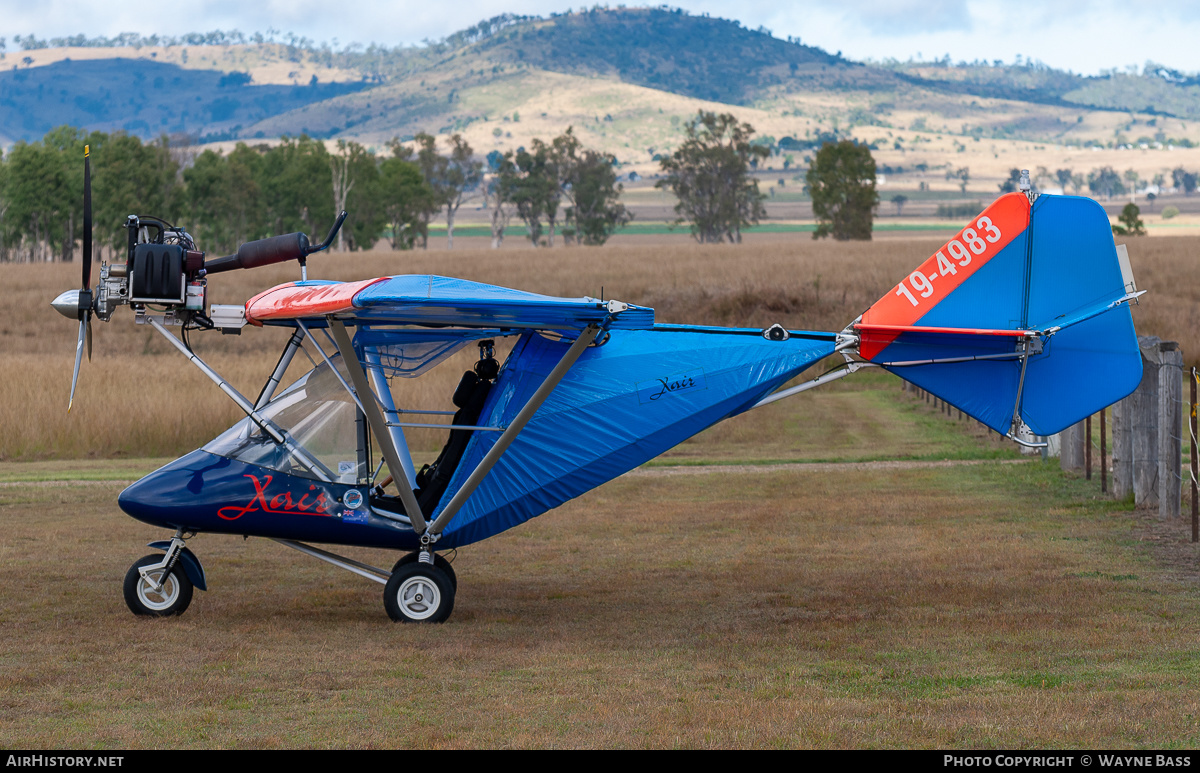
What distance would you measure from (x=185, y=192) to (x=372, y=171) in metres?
21.0

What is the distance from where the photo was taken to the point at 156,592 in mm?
9930

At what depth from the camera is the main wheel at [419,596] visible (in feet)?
32.1

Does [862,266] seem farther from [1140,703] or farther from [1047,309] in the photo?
[1140,703]

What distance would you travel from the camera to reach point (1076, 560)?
12008mm

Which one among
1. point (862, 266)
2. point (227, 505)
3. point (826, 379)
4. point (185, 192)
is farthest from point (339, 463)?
point (185, 192)

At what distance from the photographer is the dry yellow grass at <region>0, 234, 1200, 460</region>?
2462cm

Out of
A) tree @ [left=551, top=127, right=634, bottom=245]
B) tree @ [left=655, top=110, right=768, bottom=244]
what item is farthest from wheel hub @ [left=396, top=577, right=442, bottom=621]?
tree @ [left=551, top=127, right=634, bottom=245]

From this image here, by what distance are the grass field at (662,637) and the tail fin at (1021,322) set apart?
73.5 inches

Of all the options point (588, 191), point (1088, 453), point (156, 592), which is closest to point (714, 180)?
point (588, 191)

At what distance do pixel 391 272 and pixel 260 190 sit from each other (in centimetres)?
4655

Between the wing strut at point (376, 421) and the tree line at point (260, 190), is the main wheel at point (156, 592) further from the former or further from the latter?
the tree line at point (260, 190)

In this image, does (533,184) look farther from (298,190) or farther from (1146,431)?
(1146,431)

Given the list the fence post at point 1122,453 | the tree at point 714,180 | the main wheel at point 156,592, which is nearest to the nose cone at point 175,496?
the main wheel at point 156,592
